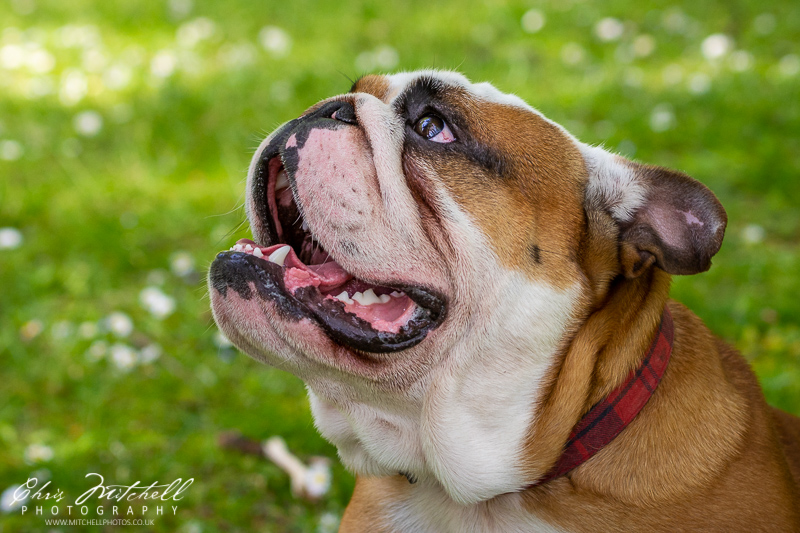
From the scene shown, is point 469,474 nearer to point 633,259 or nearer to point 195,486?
point 633,259

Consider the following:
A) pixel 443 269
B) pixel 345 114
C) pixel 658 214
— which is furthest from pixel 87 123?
pixel 658 214

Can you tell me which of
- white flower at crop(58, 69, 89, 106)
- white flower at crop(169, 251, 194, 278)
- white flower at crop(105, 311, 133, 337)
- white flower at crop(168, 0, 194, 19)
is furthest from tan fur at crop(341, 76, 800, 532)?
white flower at crop(168, 0, 194, 19)

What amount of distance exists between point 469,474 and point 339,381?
478mm

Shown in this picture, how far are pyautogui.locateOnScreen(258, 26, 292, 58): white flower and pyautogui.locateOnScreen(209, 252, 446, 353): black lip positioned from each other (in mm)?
5390

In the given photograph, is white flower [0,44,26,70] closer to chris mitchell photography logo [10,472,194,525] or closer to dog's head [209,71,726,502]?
chris mitchell photography logo [10,472,194,525]

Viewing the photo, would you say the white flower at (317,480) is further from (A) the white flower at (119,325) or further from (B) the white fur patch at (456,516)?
(A) the white flower at (119,325)

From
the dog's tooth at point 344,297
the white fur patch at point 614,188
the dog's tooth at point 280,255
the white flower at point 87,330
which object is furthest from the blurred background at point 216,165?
the white fur patch at point 614,188

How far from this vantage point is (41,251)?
5.15m

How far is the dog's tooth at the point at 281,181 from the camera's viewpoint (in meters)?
2.70

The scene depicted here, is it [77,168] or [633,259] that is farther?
[77,168]

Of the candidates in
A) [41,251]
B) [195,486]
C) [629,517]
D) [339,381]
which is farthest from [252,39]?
[629,517]

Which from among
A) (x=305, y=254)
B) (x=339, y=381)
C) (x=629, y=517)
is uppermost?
(x=305, y=254)

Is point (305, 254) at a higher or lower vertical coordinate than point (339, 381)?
higher

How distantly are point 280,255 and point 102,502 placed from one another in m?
1.64
